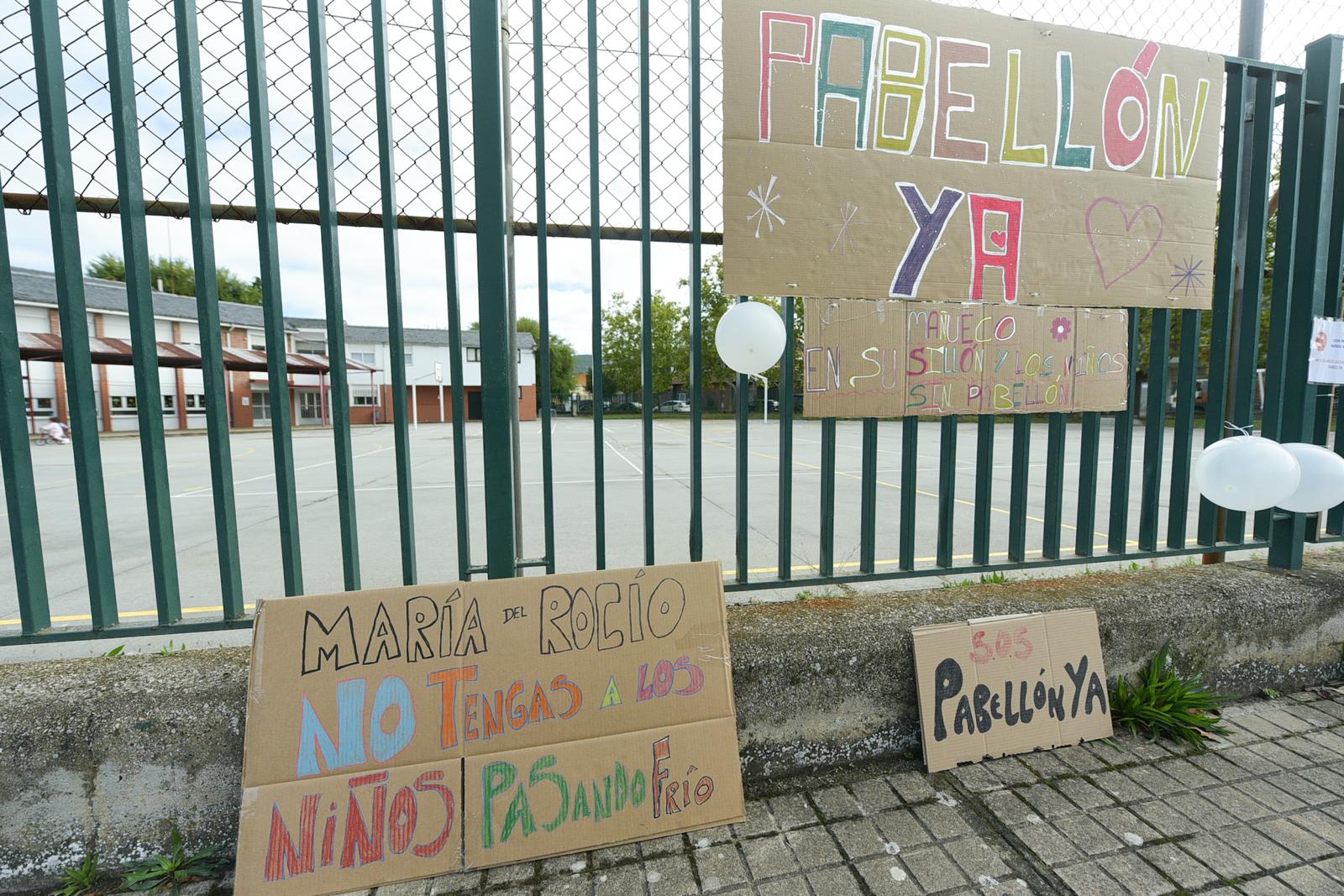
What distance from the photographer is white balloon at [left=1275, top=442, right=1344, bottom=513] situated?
245 cm

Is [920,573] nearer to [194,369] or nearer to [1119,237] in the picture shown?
[1119,237]

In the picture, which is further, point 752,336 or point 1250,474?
point 1250,474

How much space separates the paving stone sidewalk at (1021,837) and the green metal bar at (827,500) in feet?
2.55

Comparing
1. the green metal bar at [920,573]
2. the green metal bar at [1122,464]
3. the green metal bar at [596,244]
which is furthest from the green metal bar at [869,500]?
the green metal bar at [1122,464]

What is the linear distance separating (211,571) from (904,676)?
5.19m

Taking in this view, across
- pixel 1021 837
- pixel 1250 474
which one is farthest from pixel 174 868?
pixel 1250 474

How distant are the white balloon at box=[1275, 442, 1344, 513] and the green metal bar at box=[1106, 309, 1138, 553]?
547 mm

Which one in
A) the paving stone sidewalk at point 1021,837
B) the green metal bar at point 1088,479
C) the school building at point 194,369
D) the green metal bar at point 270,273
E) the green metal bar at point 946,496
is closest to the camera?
the paving stone sidewalk at point 1021,837

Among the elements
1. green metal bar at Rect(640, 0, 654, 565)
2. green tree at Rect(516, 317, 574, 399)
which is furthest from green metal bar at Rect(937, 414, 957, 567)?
green tree at Rect(516, 317, 574, 399)

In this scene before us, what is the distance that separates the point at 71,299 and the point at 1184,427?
4415 mm

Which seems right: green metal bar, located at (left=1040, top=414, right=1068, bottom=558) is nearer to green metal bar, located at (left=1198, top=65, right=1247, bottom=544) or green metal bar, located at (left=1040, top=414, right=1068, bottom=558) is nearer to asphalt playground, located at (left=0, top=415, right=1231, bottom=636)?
asphalt playground, located at (left=0, top=415, right=1231, bottom=636)

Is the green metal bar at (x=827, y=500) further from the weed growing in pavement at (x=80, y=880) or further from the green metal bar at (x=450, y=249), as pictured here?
the weed growing in pavement at (x=80, y=880)

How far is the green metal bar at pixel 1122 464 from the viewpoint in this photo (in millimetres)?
2615

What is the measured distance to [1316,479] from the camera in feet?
8.12
